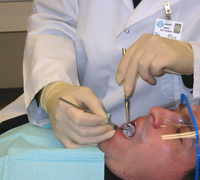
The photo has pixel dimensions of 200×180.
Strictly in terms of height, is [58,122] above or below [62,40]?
below

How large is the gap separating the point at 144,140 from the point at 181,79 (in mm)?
378

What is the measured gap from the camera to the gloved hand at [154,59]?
84 centimetres

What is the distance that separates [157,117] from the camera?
84cm

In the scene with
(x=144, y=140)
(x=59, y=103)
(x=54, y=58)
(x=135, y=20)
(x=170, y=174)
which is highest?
(x=135, y=20)

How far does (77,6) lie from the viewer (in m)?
1.20

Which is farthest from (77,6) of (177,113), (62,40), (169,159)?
(169,159)

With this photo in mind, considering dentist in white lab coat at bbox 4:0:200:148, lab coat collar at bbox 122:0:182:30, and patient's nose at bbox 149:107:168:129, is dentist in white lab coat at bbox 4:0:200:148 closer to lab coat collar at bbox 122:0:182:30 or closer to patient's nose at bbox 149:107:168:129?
lab coat collar at bbox 122:0:182:30

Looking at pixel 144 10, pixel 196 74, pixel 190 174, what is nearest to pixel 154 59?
pixel 196 74

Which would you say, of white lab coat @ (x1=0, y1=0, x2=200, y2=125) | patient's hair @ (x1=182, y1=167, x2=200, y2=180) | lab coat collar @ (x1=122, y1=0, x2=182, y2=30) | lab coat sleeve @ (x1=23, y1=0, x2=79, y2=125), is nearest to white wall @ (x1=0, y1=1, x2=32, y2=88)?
lab coat sleeve @ (x1=23, y1=0, x2=79, y2=125)

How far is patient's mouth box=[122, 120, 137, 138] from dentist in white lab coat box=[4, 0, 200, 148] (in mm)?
72

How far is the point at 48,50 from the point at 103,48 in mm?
277

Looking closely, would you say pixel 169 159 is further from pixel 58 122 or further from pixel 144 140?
pixel 58 122

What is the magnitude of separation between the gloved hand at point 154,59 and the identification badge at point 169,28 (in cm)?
10

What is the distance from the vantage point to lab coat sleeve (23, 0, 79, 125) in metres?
1.01
